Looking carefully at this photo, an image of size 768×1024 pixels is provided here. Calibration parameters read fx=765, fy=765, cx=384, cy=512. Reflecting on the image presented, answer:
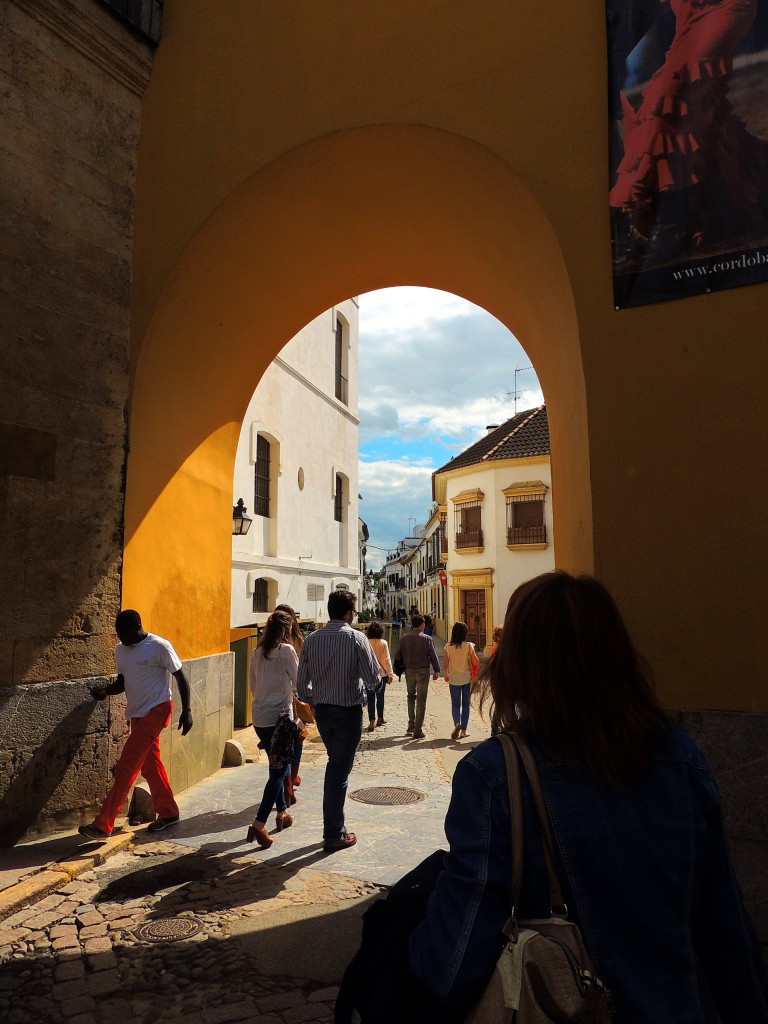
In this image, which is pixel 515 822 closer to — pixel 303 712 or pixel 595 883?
pixel 595 883

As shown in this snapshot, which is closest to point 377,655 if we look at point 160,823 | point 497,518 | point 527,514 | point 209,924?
point 160,823

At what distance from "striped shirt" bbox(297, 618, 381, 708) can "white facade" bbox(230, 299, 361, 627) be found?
803 cm

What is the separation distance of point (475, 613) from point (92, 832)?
2662cm

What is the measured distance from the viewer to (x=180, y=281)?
609 centimetres

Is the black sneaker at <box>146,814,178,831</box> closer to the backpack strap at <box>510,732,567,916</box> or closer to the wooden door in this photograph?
the backpack strap at <box>510,732,567,916</box>

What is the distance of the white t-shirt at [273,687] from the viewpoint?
552 centimetres

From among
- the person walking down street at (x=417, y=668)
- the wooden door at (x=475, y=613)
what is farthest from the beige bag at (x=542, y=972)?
the wooden door at (x=475, y=613)

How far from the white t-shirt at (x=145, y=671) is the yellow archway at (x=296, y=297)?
65cm

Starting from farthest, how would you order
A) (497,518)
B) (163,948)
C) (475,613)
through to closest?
(475,613), (497,518), (163,948)

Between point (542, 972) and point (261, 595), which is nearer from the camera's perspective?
point (542, 972)

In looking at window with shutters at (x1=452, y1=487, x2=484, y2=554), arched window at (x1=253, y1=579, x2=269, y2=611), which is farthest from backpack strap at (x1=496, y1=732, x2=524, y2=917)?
window with shutters at (x1=452, y1=487, x2=484, y2=554)

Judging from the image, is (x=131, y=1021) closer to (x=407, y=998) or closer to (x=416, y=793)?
(x=407, y=998)

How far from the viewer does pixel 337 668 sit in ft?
17.2

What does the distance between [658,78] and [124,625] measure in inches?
191
